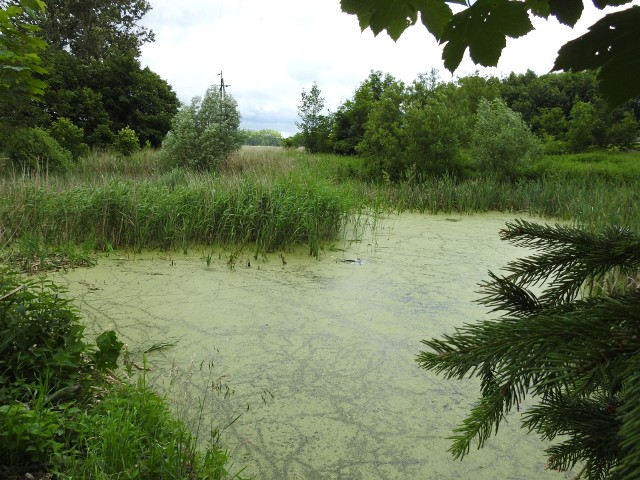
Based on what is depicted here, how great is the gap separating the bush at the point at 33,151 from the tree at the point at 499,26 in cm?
755

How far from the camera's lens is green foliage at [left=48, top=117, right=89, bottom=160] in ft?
30.8

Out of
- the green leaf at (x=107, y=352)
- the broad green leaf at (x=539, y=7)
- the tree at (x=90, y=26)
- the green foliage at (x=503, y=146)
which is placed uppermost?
the tree at (x=90, y=26)

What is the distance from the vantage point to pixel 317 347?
2.47m

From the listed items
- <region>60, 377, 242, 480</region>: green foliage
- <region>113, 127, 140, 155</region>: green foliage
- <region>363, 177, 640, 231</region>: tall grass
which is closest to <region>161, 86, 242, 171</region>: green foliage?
<region>113, 127, 140, 155</region>: green foliage

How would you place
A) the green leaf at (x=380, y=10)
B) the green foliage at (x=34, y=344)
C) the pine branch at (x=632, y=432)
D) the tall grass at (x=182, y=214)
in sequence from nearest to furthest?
1. the pine branch at (x=632, y=432)
2. the green leaf at (x=380, y=10)
3. the green foliage at (x=34, y=344)
4. the tall grass at (x=182, y=214)

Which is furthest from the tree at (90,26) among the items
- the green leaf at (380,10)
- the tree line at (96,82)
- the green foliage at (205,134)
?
the green leaf at (380,10)

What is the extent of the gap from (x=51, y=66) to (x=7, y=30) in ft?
37.2

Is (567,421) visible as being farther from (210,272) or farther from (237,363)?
(210,272)

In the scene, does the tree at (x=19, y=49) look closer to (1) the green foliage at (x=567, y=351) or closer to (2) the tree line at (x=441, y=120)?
(1) the green foliage at (x=567, y=351)

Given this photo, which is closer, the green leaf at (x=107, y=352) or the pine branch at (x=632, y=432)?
the pine branch at (x=632, y=432)

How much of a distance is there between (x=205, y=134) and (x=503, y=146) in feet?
17.8

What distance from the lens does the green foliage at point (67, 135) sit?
9375mm

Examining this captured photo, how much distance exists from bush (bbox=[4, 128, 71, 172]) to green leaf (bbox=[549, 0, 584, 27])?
775cm

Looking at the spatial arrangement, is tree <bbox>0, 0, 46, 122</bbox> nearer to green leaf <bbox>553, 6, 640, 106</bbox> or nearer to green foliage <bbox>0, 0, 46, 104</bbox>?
green foliage <bbox>0, 0, 46, 104</bbox>
